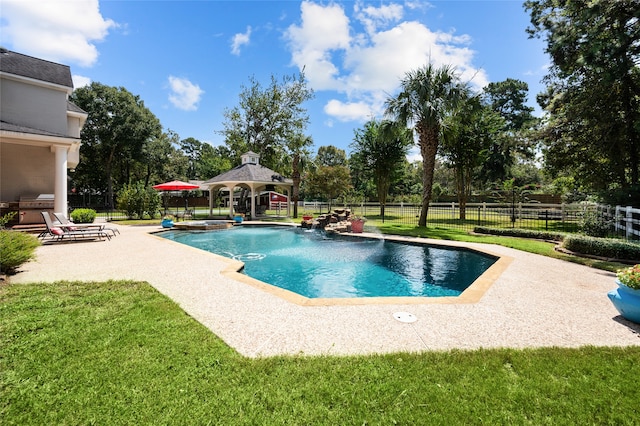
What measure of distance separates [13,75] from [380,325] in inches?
713

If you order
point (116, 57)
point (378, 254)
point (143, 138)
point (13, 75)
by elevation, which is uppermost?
point (143, 138)

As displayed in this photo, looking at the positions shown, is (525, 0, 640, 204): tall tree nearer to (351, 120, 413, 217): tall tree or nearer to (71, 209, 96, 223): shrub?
(351, 120, 413, 217): tall tree

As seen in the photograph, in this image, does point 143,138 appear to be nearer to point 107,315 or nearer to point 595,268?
point 107,315

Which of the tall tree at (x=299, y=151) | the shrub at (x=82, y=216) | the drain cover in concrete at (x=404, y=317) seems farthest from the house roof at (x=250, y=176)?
the drain cover in concrete at (x=404, y=317)

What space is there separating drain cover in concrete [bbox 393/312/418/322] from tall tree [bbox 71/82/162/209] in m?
39.7

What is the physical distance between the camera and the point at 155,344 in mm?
3098

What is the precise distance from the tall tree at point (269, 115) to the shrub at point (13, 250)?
74.8ft

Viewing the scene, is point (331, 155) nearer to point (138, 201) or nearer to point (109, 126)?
point (109, 126)

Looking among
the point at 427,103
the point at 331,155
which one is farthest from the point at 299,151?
the point at 331,155

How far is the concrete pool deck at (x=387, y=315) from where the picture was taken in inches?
127

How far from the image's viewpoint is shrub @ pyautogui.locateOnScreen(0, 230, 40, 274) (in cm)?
550

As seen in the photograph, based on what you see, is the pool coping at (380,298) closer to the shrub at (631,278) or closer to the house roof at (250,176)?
the shrub at (631,278)

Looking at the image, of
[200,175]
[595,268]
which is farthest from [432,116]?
[200,175]

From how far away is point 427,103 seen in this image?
593 inches
